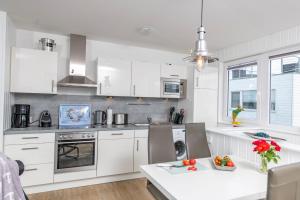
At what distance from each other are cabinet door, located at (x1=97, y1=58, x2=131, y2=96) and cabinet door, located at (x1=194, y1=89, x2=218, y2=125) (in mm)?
1356

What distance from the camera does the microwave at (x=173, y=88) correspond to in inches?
146

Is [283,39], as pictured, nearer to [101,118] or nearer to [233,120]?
[233,120]

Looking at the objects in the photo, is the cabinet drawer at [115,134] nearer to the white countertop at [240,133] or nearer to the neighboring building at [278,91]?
the white countertop at [240,133]

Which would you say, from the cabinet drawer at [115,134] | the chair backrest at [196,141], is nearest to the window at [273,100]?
the chair backrest at [196,141]

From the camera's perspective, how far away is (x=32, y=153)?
2551 mm

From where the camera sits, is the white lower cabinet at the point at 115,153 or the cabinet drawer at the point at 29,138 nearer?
the cabinet drawer at the point at 29,138

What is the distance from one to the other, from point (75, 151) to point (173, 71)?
2.29 meters

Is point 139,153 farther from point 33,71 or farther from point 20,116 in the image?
point 33,71

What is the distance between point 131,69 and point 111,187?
1980mm

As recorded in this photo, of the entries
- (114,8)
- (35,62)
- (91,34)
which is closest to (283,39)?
(114,8)

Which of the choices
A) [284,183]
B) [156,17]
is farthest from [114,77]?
[284,183]

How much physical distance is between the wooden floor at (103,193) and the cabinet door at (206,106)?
5.46ft

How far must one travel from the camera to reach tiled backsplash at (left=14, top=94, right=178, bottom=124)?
10.0 feet

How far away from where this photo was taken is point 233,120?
3531mm
